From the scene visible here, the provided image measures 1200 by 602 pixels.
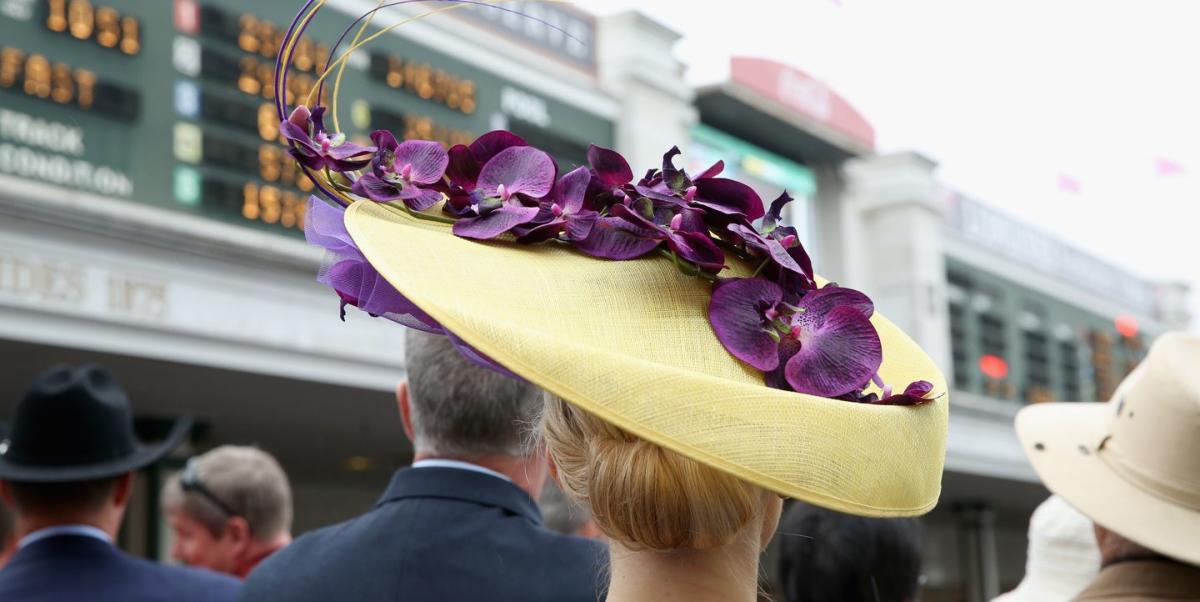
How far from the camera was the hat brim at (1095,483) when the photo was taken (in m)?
1.81

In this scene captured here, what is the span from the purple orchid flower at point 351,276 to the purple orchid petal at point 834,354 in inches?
13.7

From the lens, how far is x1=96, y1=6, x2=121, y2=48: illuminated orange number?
6.54m

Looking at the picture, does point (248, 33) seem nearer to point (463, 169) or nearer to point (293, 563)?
point (293, 563)

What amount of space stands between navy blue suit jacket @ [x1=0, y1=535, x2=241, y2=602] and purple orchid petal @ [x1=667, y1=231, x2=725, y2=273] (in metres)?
1.62

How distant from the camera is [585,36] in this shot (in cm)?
1041

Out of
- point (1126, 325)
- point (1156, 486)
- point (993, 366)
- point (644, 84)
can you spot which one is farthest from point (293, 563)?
point (1126, 325)

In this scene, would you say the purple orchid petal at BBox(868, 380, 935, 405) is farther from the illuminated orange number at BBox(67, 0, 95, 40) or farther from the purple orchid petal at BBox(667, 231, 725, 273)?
the illuminated orange number at BBox(67, 0, 95, 40)

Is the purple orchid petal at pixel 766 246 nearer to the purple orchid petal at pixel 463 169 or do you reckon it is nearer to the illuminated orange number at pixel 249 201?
the purple orchid petal at pixel 463 169

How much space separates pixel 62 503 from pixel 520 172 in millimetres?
1575

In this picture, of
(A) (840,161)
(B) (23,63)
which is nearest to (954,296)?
(A) (840,161)

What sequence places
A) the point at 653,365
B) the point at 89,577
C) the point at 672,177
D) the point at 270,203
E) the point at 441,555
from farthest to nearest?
the point at 270,203 < the point at 89,577 < the point at 441,555 < the point at 672,177 < the point at 653,365

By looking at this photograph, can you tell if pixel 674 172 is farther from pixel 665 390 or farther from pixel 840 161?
pixel 840 161

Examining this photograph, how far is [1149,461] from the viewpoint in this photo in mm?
1916

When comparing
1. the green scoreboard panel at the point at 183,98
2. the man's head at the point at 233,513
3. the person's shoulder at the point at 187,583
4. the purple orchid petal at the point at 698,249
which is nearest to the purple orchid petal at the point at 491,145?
the purple orchid petal at the point at 698,249
